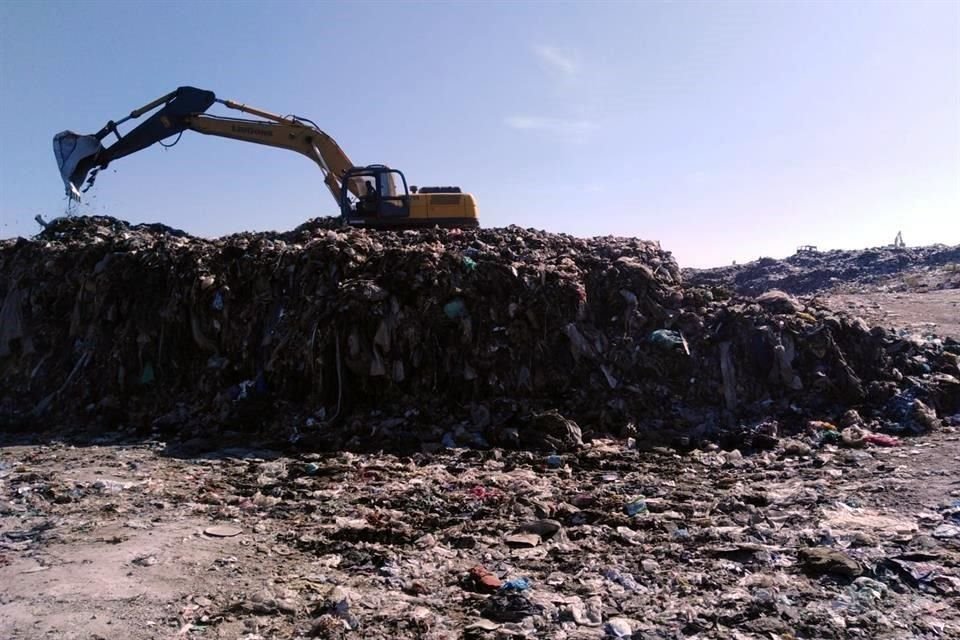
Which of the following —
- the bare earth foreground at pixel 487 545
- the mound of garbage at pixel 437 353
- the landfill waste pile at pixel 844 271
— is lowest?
the bare earth foreground at pixel 487 545

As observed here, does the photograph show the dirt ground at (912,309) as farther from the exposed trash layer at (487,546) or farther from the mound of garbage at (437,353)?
the exposed trash layer at (487,546)

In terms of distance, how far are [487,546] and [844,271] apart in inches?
686

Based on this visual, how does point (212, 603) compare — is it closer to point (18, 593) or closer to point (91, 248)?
point (18, 593)

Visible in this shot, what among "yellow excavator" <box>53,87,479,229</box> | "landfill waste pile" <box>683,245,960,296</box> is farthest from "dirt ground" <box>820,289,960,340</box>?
"yellow excavator" <box>53,87,479,229</box>

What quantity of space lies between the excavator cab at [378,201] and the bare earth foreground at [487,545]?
195 inches

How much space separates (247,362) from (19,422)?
96.5 inches

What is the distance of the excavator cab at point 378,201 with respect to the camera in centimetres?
966

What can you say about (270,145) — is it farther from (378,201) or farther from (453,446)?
(453,446)

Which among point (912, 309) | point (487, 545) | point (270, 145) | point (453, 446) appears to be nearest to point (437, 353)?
point (453, 446)

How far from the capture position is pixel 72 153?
9844 mm

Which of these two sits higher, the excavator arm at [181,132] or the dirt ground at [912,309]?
the excavator arm at [181,132]

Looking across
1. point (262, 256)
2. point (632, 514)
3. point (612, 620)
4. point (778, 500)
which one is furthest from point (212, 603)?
point (262, 256)

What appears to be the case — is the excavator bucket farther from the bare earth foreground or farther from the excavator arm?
the bare earth foreground

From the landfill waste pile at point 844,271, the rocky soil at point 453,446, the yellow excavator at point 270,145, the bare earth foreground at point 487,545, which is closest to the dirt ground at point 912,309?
the rocky soil at point 453,446
